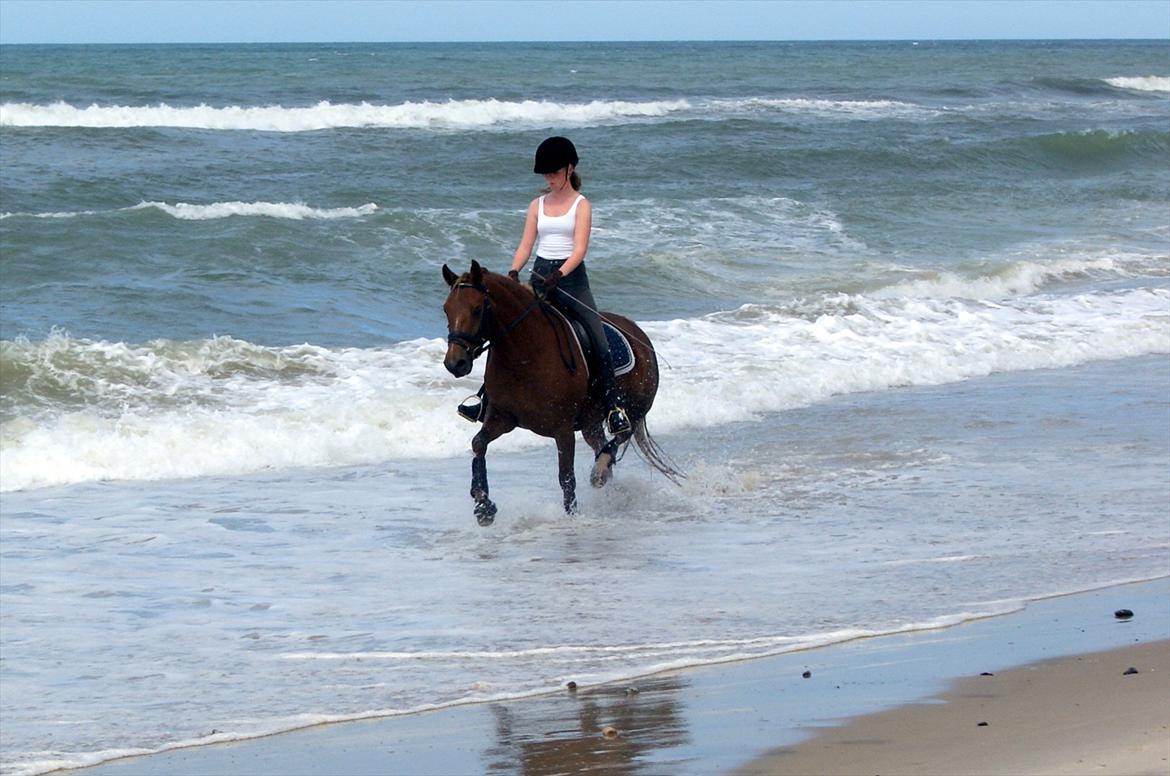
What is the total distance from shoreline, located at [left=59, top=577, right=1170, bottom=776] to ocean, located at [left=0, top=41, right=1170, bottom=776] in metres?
0.19

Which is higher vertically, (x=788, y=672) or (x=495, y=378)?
(x=495, y=378)

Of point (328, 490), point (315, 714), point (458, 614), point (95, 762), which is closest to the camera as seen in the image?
point (95, 762)

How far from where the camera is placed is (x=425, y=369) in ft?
41.3

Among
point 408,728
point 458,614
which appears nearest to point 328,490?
point 458,614

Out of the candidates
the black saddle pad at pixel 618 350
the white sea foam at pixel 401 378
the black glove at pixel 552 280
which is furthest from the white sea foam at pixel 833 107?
the black glove at pixel 552 280

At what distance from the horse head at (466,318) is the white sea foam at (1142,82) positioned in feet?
210

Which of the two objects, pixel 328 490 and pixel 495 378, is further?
pixel 328 490

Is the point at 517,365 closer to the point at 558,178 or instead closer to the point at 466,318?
the point at 466,318

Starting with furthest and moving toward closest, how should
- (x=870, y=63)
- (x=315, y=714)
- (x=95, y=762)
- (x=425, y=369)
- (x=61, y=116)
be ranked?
(x=870, y=63)
(x=61, y=116)
(x=425, y=369)
(x=315, y=714)
(x=95, y=762)

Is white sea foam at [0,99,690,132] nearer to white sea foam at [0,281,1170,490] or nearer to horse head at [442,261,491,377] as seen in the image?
A: white sea foam at [0,281,1170,490]

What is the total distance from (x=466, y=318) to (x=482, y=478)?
1.06 meters

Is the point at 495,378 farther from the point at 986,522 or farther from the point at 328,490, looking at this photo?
the point at 986,522

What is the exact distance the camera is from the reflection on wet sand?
4617 mm

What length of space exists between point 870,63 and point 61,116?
58.4 meters
